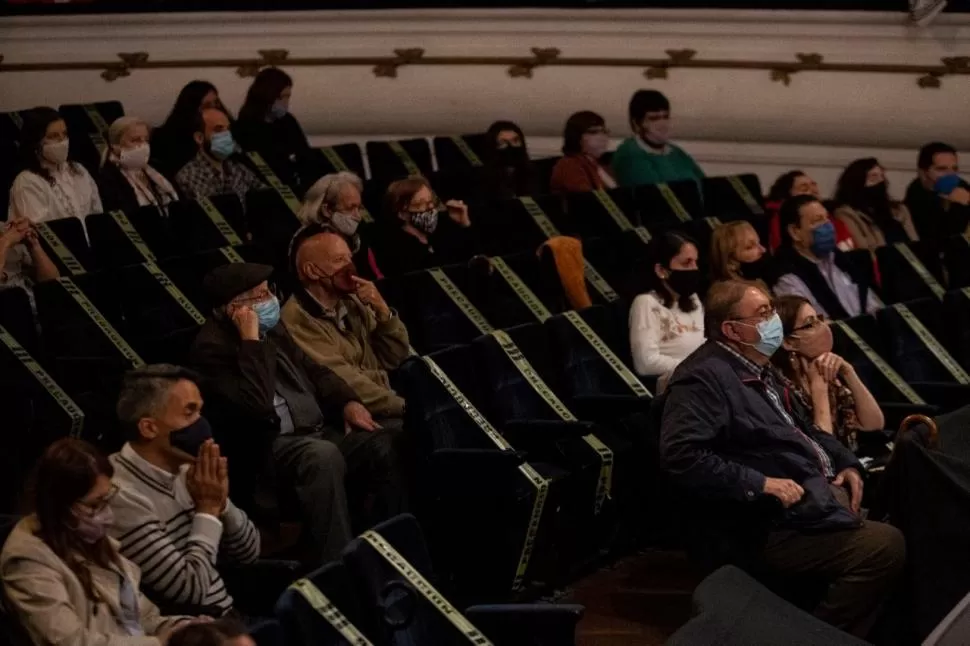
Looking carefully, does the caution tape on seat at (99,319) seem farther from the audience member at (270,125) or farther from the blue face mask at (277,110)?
the blue face mask at (277,110)

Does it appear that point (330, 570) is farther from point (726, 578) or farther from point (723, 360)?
point (723, 360)

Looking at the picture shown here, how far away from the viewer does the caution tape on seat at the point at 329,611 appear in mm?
2713

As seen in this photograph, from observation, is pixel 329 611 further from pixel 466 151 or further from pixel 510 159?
pixel 466 151

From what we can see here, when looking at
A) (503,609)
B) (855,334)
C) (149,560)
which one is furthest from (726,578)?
(855,334)

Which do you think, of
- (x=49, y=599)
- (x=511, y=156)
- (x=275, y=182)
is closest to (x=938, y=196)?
(x=511, y=156)

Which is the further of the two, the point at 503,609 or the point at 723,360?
the point at 723,360

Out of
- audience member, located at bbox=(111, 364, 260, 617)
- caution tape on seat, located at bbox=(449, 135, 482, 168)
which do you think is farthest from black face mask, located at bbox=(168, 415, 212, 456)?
caution tape on seat, located at bbox=(449, 135, 482, 168)

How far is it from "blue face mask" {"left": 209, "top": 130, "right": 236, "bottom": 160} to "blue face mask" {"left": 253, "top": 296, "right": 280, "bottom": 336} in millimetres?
1726

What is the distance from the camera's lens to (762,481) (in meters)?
3.37

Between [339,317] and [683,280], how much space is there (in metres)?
0.92

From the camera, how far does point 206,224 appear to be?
5020mm

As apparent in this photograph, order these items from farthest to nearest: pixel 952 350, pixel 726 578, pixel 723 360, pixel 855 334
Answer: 1. pixel 952 350
2. pixel 855 334
3. pixel 723 360
4. pixel 726 578

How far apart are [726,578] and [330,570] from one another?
0.63 m

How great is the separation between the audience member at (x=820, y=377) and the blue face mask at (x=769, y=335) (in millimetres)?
273
